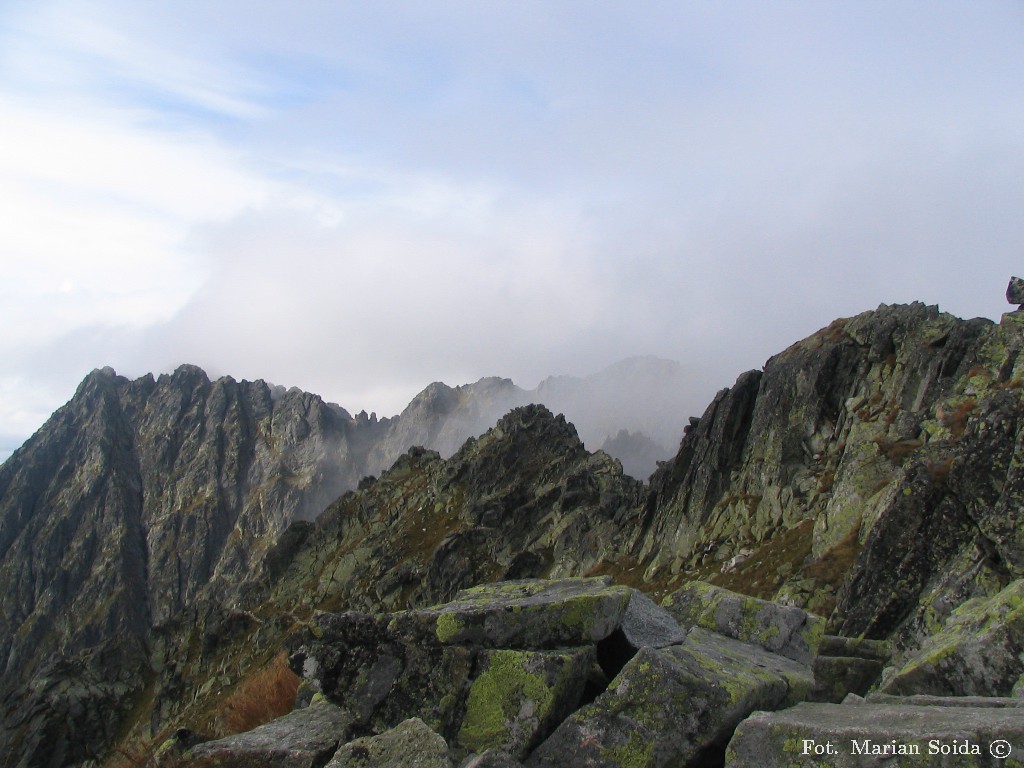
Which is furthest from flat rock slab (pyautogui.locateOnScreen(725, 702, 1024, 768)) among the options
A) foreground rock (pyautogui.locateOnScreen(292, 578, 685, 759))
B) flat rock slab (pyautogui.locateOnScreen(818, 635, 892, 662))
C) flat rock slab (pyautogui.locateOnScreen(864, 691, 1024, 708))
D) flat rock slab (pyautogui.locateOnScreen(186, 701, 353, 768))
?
flat rock slab (pyautogui.locateOnScreen(186, 701, 353, 768))

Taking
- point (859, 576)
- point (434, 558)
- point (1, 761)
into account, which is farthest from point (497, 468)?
point (859, 576)

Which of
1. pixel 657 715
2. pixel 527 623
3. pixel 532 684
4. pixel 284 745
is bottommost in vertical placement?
pixel 284 745

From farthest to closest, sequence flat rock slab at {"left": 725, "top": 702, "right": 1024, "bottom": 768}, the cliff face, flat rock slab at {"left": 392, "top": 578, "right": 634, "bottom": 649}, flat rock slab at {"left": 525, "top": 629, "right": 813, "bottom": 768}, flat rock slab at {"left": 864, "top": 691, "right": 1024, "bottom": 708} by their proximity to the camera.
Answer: the cliff face, flat rock slab at {"left": 392, "top": 578, "right": 634, "bottom": 649}, flat rock slab at {"left": 525, "top": 629, "right": 813, "bottom": 768}, flat rock slab at {"left": 864, "top": 691, "right": 1024, "bottom": 708}, flat rock slab at {"left": 725, "top": 702, "right": 1024, "bottom": 768}

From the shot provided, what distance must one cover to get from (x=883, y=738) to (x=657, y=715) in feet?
9.08

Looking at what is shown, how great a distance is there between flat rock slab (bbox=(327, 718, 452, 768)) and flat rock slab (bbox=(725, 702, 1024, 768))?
3.58m

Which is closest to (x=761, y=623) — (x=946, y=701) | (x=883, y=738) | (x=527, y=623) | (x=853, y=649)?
(x=853, y=649)

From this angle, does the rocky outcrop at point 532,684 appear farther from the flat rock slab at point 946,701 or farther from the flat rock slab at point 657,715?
the flat rock slab at point 946,701

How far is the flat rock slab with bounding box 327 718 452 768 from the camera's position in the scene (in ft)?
28.2

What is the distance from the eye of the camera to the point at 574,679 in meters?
10.2

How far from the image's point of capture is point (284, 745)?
10023 mm

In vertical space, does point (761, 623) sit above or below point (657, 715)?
above

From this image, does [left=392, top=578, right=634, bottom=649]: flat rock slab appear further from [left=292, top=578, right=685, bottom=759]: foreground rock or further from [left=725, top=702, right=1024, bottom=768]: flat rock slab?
[left=725, top=702, right=1024, bottom=768]: flat rock slab

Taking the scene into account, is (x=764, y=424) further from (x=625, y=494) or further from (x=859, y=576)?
(x=859, y=576)

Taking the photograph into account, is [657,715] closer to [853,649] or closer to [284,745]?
[284,745]
